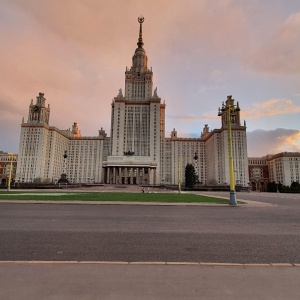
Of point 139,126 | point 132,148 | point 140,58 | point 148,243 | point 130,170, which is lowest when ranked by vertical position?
point 148,243

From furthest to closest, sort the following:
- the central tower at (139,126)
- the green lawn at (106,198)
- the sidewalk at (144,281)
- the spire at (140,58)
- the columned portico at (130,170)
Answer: the spire at (140,58), the central tower at (139,126), the columned portico at (130,170), the green lawn at (106,198), the sidewalk at (144,281)

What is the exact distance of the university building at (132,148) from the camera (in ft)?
421

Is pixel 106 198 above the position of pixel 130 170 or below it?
below

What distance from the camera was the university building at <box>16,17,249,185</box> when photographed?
12838 cm

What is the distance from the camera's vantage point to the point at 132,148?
137500 mm

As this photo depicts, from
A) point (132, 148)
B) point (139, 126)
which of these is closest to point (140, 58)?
point (139, 126)

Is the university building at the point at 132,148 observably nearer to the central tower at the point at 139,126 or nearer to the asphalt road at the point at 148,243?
the central tower at the point at 139,126

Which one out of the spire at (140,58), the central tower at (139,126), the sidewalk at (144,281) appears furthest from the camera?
the spire at (140,58)

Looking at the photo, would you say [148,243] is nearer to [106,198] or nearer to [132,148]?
[106,198]

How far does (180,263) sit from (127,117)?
453ft

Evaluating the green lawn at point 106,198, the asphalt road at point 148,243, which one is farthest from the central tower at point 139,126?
the asphalt road at point 148,243

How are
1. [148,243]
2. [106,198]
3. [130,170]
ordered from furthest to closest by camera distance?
1. [130,170]
2. [106,198]
3. [148,243]

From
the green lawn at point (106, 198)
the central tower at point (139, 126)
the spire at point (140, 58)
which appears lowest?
the green lawn at point (106, 198)

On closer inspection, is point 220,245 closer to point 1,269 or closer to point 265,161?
point 1,269
